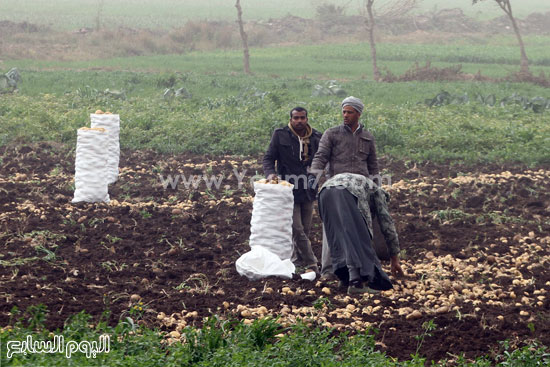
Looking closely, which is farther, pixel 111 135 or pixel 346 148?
pixel 111 135

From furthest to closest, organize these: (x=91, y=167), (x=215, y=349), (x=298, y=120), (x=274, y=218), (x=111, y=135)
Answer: (x=111, y=135) → (x=91, y=167) → (x=298, y=120) → (x=274, y=218) → (x=215, y=349)

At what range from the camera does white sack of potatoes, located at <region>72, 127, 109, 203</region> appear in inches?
385

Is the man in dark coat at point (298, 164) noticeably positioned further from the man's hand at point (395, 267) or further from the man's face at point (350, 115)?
the man's hand at point (395, 267)

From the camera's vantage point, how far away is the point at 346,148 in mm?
7160

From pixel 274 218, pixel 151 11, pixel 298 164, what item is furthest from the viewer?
pixel 151 11

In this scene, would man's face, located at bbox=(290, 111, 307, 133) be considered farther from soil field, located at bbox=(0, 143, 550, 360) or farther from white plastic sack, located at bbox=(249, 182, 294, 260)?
soil field, located at bbox=(0, 143, 550, 360)

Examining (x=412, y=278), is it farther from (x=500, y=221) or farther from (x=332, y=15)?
(x=332, y=15)

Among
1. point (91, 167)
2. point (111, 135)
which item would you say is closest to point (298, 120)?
point (91, 167)

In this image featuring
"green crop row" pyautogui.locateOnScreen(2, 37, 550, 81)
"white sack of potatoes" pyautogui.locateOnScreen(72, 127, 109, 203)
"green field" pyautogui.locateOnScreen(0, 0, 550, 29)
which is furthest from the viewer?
"green field" pyautogui.locateOnScreen(0, 0, 550, 29)

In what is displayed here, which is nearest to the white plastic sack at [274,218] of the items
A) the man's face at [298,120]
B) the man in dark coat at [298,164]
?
the man in dark coat at [298,164]

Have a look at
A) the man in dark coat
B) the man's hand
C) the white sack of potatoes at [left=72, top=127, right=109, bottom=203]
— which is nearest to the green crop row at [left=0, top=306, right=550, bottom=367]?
the man's hand

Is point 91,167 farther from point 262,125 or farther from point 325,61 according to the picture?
point 325,61

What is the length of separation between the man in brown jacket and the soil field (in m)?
1.02

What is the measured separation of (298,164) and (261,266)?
113cm
